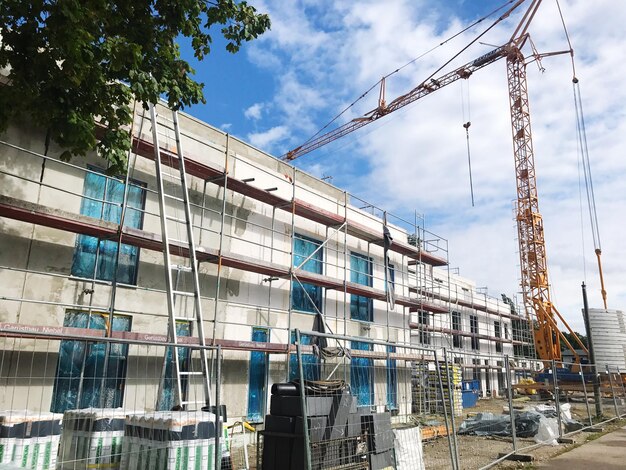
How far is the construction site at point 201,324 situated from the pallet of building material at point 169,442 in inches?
0.7

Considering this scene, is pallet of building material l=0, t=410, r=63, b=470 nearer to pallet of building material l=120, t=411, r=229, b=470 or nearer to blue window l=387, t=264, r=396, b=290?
pallet of building material l=120, t=411, r=229, b=470

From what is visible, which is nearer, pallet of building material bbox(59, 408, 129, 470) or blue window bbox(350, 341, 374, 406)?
pallet of building material bbox(59, 408, 129, 470)

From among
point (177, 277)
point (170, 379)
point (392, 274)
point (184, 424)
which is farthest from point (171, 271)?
point (392, 274)

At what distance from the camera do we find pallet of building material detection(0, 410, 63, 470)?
5370 millimetres

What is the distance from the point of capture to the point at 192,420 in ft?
18.5

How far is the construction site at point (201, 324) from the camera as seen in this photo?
5969 millimetres

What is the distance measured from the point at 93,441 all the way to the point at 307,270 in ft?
34.3

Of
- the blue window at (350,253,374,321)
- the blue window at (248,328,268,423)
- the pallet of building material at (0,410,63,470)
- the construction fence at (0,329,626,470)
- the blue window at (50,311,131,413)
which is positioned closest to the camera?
the pallet of building material at (0,410,63,470)

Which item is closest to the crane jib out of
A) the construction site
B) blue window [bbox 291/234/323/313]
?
the construction site

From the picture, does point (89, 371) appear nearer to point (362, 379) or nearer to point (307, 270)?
point (307, 270)

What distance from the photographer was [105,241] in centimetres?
1059

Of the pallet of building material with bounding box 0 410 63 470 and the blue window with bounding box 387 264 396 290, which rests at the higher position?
the blue window with bounding box 387 264 396 290

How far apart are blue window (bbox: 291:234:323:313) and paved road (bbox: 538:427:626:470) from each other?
7.48 meters

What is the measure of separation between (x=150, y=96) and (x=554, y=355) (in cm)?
3471
